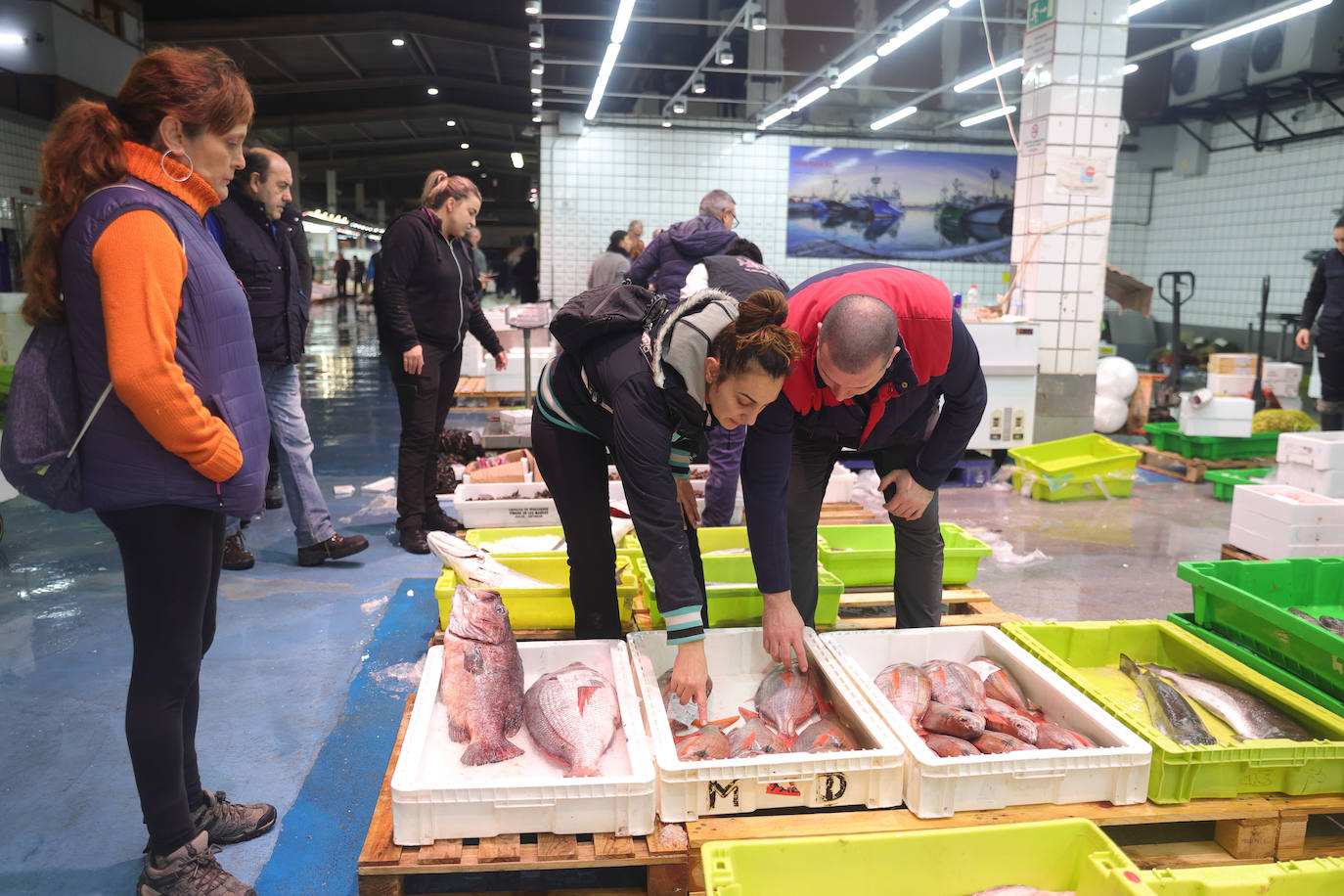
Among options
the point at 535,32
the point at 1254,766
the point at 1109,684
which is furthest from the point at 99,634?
the point at 535,32

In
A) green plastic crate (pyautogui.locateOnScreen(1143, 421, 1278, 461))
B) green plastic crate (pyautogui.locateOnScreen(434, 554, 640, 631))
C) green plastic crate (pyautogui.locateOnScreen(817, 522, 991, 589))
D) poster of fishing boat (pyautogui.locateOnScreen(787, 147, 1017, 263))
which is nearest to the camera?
green plastic crate (pyautogui.locateOnScreen(434, 554, 640, 631))

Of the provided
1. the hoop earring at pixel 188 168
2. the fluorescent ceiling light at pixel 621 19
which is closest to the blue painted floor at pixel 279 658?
the hoop earring at pixel 188 168

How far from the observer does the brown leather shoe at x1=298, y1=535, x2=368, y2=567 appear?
419cm

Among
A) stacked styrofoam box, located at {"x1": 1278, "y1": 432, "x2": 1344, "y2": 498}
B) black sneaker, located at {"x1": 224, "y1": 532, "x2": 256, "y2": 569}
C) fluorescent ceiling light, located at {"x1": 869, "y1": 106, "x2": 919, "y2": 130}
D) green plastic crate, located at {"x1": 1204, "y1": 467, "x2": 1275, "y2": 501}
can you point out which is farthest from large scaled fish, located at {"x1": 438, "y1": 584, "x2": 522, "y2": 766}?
fluorescent ceiling light, located at {"x1": 869, "y1": 106, "x2": 919, "y2": 130}

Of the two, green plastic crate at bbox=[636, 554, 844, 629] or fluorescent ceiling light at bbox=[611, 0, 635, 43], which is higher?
fluorescent ceiling light at bbox=[611, 0, 635, 43]

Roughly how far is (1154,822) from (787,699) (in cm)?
80

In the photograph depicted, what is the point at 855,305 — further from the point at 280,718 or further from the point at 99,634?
the point at 99,634

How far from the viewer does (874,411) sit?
2.33 metres

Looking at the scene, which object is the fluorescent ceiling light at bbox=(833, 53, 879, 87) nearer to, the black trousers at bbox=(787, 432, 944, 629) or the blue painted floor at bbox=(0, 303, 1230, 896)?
the blue painted floor at bbox=(0, 303, 1230, 896)

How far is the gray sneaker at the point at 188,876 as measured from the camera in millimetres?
1862

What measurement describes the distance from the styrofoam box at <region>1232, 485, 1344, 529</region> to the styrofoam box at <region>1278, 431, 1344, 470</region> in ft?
1.63

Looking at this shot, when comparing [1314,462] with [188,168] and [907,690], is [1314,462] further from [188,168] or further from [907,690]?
[188,168]

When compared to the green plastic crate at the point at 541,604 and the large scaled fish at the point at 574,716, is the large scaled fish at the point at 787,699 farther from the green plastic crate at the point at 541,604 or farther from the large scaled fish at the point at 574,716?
the green plastic crate at the point at 541,604

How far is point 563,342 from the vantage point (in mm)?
2139
